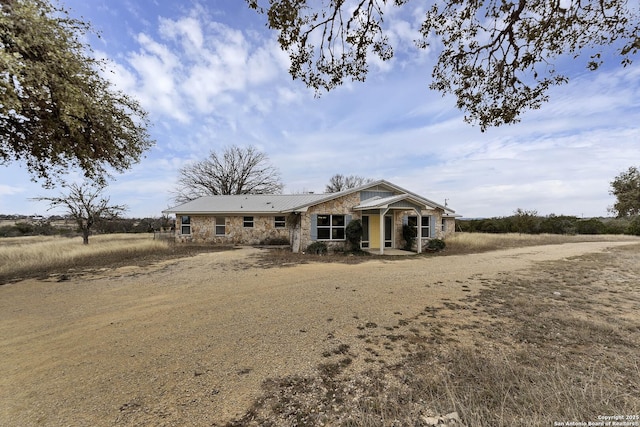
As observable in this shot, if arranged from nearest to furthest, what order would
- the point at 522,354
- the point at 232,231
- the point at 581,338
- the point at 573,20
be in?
the point at 522,354 → the point at 581,338 → the point at 573,20 → the point at 232,231

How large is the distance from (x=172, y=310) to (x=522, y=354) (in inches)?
234

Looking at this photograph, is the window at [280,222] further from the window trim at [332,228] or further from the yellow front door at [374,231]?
the yellow front door at [374,231]

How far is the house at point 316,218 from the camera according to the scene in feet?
48.4

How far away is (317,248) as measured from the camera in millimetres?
14125

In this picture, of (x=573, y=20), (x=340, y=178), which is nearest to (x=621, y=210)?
(x=340, y=178)

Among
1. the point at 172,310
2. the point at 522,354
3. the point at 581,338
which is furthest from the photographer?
the point at 172,310

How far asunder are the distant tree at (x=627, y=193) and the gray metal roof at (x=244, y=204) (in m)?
34.8

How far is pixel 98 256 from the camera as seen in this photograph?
12.6 meters

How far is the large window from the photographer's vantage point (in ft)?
49.0

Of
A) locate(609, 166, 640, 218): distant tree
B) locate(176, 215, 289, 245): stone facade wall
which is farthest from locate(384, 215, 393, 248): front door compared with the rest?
locate(609, 166, 640, 218): distant tree

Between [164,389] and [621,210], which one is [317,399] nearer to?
[164,389]

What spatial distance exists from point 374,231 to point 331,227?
111 inches

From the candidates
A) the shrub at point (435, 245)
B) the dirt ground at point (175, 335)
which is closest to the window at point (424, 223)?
the shrub at point (435, 245)

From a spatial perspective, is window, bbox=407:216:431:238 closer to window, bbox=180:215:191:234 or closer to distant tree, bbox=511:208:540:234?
window, bbox=180:215:191:234
